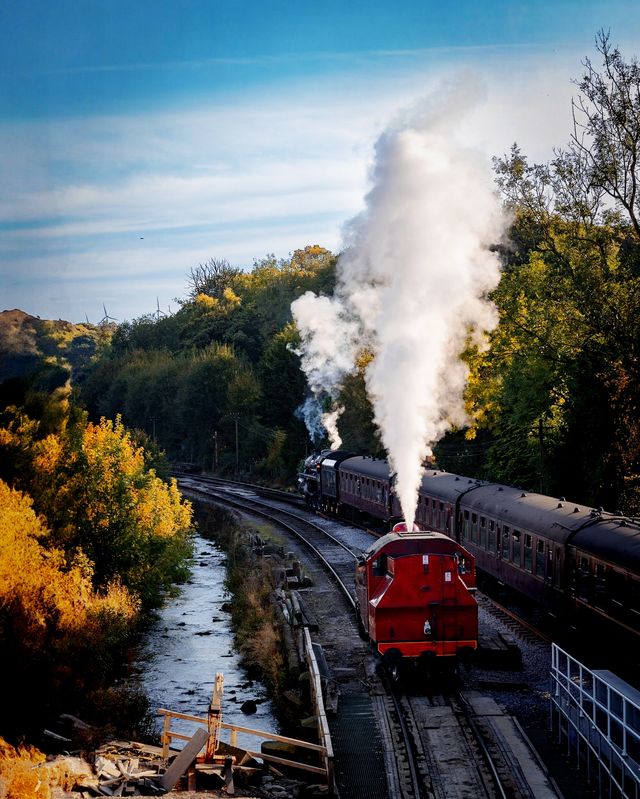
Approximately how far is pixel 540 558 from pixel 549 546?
29.8 inches

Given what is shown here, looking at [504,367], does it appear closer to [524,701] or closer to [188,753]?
[524,701]

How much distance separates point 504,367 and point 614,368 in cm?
1789

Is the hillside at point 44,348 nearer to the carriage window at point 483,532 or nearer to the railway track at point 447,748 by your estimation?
the carriage window at point 483,532

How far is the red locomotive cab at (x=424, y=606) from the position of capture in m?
17.5

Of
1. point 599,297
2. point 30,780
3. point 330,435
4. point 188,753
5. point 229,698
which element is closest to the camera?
point 30,780

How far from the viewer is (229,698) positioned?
23516 millimetres

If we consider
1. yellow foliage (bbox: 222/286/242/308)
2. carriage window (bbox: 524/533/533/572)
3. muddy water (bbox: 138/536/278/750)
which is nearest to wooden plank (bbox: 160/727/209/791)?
muddy water (bbox: 138/536/278/750)

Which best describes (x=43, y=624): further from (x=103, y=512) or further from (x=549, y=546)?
(x=549, y=546)

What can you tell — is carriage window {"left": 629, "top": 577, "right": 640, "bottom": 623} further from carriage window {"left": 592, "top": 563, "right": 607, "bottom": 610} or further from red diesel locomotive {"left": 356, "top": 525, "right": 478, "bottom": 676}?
red diesel locomotive {"left": 356, "top": 525, "right": 478, "bottom": 676}

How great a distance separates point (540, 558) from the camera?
878 inches

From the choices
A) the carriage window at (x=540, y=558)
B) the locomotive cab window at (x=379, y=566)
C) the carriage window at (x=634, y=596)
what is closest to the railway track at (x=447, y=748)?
the locomotive cab window at (x=379, y=566)

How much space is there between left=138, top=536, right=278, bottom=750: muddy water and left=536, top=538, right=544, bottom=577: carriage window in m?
7.38

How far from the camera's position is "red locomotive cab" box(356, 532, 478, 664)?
1750cm

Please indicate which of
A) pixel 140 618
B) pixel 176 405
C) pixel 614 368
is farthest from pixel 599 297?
pixel 176 405
